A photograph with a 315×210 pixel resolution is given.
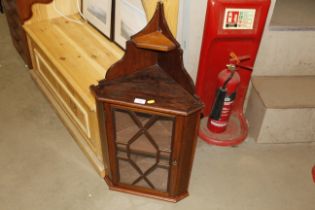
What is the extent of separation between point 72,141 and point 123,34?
31.0 inches

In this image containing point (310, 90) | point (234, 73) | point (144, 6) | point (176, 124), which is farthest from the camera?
point (310, 90)

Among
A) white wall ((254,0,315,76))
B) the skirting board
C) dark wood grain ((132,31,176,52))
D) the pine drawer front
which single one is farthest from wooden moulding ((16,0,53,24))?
white wall ((254,0,315,76))

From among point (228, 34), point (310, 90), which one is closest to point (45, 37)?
point (228, 34)

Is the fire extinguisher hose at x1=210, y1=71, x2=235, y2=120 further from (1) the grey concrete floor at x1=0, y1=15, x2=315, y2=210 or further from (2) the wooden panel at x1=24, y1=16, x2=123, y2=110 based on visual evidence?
(2) the wooden panel at x1=24, y1=16, x2=123, y2=110

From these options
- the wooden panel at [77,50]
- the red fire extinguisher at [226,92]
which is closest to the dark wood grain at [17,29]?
the wooden panel at [77,50]

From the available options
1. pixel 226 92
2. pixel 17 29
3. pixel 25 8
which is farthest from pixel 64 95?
pixel 226 92

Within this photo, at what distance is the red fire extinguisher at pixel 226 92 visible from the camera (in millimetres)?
2012

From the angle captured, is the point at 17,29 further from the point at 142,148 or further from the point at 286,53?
the point at 286,53

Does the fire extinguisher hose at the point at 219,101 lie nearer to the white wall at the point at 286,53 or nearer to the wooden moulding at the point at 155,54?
the white wall at the point at 286,53

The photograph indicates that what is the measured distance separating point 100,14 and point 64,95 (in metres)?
0.60

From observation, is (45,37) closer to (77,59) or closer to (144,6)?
(77,59)

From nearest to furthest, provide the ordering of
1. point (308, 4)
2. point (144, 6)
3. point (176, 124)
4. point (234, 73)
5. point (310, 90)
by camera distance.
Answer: point (176, 124), point (144, 6), point (234, 73), point (310, 90), point (308, 4)

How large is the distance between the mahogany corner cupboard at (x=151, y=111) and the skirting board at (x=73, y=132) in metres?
0.20

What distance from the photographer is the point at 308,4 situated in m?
2.66
